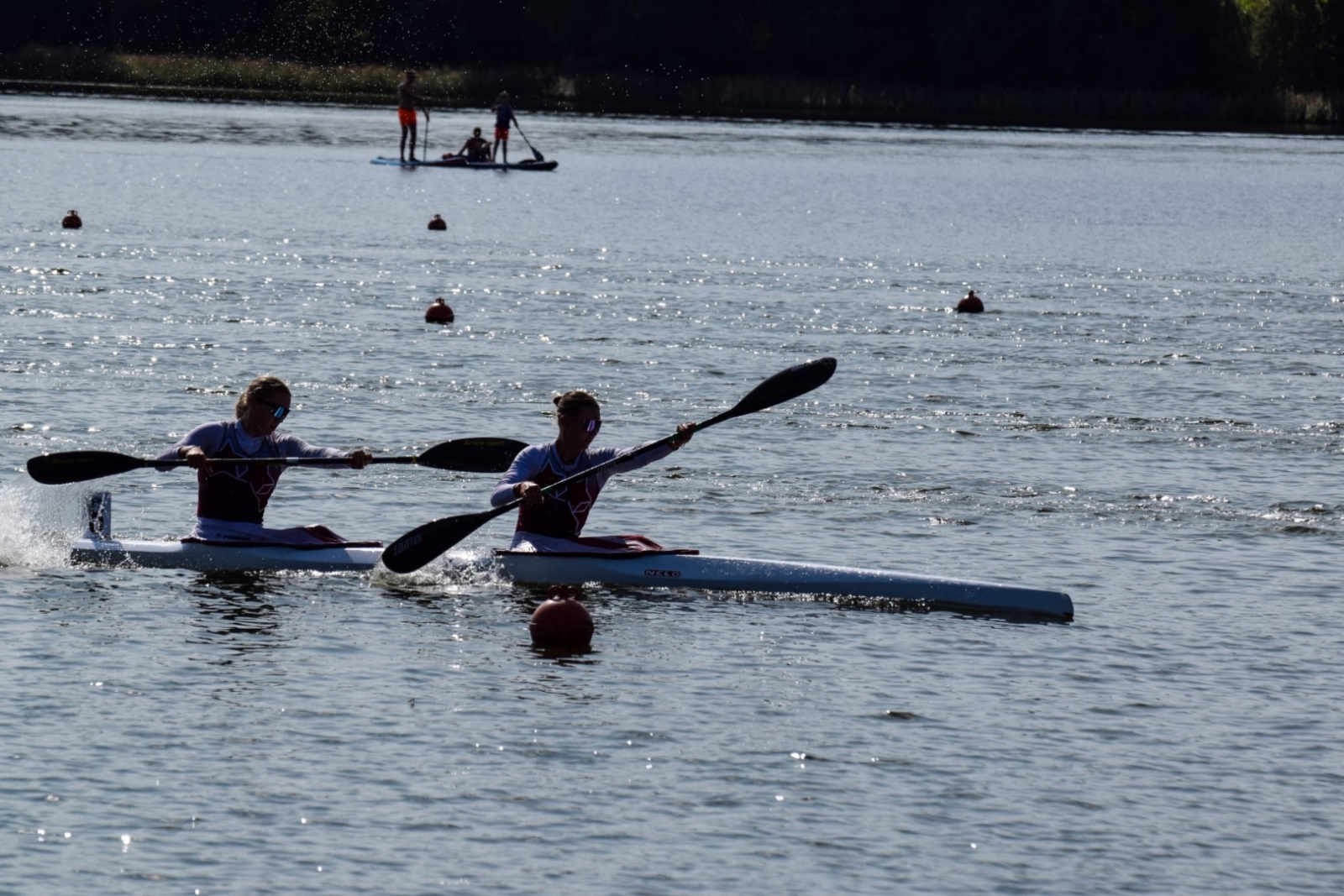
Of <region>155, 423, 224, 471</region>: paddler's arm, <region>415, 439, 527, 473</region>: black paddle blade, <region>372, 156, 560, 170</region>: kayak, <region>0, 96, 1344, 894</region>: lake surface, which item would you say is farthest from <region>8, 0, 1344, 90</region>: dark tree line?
<region>155, 423, 224, 471</region>: paddler's arm

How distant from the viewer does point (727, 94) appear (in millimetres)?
102188

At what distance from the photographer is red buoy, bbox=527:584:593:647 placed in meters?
13.3

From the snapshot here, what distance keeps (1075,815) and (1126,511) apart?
7.94 meters

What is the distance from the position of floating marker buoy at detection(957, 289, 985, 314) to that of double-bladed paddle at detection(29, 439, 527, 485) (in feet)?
55.6

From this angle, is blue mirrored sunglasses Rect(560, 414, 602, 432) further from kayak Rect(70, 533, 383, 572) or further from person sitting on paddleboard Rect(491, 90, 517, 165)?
person sitting on paddleboard Rect(491, 90, 517, 165)

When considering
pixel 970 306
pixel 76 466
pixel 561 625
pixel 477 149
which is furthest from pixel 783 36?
pixel 561 625

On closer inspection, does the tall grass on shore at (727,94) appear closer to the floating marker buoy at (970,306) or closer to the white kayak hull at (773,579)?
the floating marker buoy at (970,306)

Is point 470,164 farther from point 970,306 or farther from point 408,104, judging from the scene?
point 970,306

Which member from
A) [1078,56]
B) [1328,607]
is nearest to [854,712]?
[1328,607]

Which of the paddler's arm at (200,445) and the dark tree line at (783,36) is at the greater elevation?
the dark tree line at (783,36)

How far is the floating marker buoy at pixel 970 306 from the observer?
104 feet

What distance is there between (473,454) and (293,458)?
1.46 m

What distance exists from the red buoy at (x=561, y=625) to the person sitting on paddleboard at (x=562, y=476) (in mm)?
1268

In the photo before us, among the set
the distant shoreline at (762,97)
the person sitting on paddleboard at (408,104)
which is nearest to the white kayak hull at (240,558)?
the person sitting on paddleboard at (408,104)
